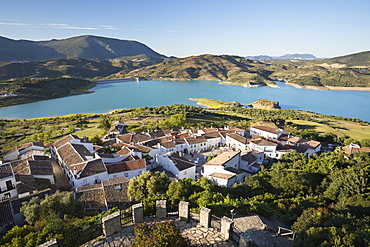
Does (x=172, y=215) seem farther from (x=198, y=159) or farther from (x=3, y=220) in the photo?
(x=198, y=159)

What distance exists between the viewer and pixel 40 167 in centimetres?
1983

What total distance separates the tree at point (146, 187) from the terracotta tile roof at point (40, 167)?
975 cm

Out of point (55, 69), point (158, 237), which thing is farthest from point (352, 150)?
point (55, 69)

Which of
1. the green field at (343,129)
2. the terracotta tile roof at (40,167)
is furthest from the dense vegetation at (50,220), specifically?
the green field at (343,129)

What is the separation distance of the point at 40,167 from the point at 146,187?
12021mm

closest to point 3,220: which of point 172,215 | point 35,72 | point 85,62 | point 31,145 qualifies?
point 172,215

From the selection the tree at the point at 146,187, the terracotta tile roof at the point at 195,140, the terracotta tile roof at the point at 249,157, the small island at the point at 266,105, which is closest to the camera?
the tree at the point at 146,187

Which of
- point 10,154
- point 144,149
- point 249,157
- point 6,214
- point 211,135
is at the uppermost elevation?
point 6,214

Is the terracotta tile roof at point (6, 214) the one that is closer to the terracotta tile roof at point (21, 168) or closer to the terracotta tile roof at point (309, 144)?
the terracotta tile roof at point (21, 168)

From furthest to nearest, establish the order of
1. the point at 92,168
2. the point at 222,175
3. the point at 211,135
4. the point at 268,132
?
the point at 268,132 → the point at 211,135 → the point at 222,175 → the point at 92,168

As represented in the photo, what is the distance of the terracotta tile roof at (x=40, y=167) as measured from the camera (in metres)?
19.0

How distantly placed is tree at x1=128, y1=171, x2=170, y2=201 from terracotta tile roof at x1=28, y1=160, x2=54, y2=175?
32.0 feet

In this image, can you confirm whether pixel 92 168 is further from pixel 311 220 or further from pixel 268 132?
pixel 268 132

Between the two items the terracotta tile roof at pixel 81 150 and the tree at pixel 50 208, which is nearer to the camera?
the tree at pixel 50 208
